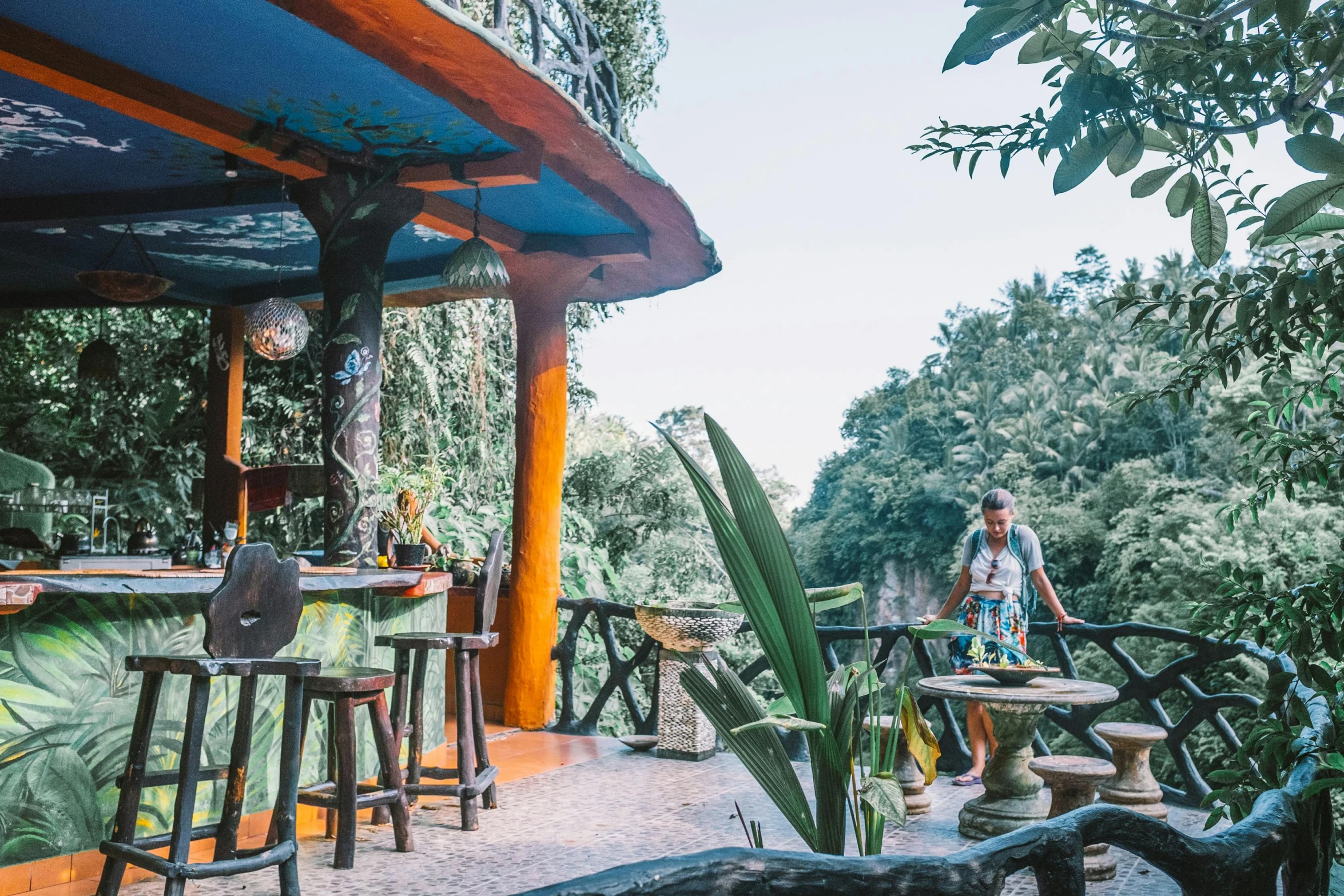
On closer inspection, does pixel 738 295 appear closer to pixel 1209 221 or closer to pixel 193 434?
pixel 193 434

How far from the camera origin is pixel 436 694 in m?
5.36

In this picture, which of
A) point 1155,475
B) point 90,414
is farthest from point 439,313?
point 1155,475

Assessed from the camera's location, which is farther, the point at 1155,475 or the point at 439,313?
the point at 1155,475

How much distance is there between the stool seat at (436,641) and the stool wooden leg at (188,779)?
1.30 metres

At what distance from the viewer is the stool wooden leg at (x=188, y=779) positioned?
316cm

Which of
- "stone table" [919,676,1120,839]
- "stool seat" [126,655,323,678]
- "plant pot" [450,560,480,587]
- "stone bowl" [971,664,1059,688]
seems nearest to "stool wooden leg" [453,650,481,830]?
"stool seat" [126,655,323,678]

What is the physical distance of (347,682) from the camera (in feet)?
12.3

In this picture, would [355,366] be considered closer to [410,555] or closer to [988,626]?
[410,555]

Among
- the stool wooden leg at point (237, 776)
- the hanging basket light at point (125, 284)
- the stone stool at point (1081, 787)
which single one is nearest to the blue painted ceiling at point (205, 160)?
the hanging basket light at point (125, 284)

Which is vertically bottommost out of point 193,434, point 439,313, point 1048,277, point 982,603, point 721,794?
point 721,794

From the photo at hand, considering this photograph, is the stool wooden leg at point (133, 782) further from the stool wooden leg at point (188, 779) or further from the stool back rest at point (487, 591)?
the stool back rest at point (487, 591)

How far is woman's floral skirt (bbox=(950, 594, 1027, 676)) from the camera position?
5027mm

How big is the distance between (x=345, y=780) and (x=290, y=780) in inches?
14.2

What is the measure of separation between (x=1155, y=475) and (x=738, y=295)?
30.8 meters
